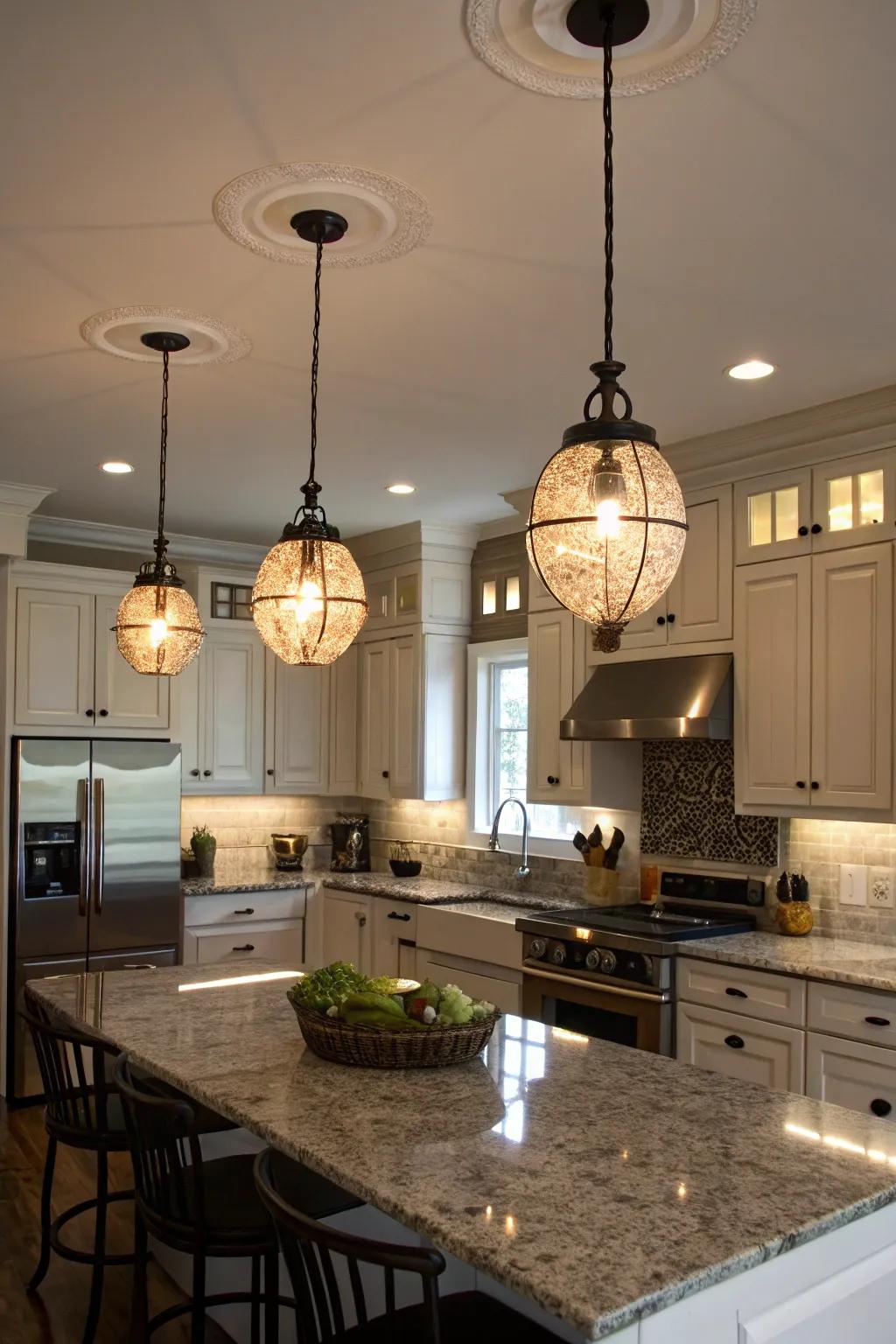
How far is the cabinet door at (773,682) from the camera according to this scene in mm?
3943

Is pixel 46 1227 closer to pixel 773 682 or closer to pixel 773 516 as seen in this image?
pixel 773 682

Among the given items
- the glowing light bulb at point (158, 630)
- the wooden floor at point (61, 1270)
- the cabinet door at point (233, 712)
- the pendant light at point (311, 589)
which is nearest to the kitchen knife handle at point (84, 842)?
the cabinet door at point (233, 712)

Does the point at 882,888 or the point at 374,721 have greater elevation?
the point at 374,721

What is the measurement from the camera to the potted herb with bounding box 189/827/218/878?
20.5 feet

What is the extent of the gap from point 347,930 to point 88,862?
1.37m

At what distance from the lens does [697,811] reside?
4.66 m

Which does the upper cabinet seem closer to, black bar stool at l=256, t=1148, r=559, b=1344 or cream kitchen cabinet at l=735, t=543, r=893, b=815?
cream kitchen cabinet at l=735, t=543, r=893, b=815

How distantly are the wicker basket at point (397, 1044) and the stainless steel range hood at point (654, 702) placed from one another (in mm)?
1902

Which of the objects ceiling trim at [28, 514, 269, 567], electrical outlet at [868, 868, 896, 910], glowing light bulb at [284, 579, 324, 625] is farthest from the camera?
ceiling trim at [28, 514, 269, 567]

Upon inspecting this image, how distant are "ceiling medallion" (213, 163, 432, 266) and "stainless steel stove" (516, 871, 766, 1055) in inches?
98.6

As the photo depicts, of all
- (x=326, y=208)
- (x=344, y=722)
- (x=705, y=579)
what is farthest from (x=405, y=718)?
(x=326, y=208)

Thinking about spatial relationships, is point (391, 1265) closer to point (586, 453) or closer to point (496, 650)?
point (586, 453)

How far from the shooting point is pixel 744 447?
13.5 feet

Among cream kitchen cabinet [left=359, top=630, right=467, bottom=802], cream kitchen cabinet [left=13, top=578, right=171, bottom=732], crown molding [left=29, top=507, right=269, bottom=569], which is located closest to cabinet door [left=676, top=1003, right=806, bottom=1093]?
cream kitchen cabinet [left=359, top=630, right=467, bottom=802]
